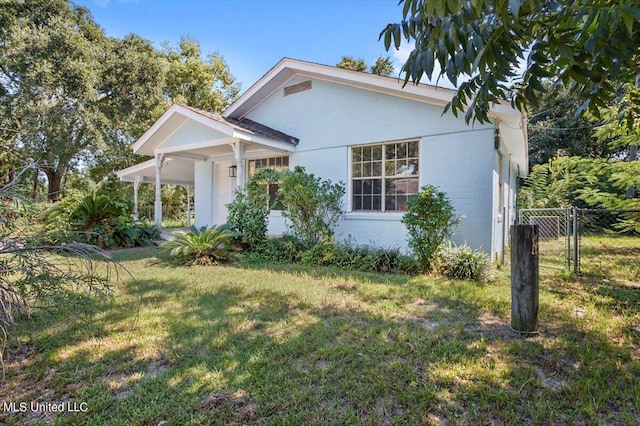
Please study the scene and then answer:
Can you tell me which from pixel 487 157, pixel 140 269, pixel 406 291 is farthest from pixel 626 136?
pixel 140 269

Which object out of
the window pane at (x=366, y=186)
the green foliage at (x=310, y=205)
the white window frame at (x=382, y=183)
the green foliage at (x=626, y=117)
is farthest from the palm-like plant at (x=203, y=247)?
the green foliage at (x=626, y=117)

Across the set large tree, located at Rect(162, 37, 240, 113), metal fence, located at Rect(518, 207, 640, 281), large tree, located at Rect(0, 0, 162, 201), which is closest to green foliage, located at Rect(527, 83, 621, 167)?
metal fence, located at Rect(518, 207, 640, 281)

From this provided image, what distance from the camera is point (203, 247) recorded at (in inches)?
289

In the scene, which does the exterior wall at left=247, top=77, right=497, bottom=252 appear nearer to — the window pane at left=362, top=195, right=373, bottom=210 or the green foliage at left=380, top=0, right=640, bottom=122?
the window pane at left=362, top=195, right=373, bottom=210

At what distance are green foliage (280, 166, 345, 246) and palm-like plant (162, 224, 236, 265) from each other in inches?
65.1

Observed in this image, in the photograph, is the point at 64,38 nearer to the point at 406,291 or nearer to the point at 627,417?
the point at 406,291

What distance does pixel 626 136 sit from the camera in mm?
5070

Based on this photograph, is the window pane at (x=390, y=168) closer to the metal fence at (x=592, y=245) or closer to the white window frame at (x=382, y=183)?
the white window frame at (x=382, y=183)

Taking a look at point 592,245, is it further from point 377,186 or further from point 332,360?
point 332,360

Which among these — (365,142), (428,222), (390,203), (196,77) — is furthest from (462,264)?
(196,77)

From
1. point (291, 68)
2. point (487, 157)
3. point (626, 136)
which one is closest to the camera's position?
point (626, 136)

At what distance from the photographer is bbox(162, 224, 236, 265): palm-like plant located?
724 cm

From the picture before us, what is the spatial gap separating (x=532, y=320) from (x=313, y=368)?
244 centimetres

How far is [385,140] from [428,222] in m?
2.69
